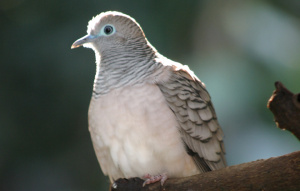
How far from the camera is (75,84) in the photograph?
415 cm

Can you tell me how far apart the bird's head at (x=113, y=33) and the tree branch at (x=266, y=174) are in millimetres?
907

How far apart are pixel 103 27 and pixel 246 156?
197 cm

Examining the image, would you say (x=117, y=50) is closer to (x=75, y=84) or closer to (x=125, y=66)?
(x=125, y=66)

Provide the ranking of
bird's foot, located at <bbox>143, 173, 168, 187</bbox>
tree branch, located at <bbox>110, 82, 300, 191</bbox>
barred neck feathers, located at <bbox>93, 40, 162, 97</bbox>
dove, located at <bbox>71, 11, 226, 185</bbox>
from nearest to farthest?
tree branch, located at <bbox>110, 82, 300, 191</bbox>, bird's foot, located at <bbox>143, 173, 168, 187</bbox>, dove, located at <bbox>71, 11, 226, 185</bbox>, barred neck feathers, located at <bbox>93, 40, 162, 97</bbox>

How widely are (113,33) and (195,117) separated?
71cm

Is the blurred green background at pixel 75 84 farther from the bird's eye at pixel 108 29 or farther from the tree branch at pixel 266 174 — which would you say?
the tree branch at pixel 266 174

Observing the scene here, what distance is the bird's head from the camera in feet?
9.03

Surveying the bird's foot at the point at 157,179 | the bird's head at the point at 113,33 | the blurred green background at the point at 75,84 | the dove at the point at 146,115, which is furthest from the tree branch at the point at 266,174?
the blurred green background at the point at 75,84

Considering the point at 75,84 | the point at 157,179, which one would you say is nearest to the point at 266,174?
the point at 157,179

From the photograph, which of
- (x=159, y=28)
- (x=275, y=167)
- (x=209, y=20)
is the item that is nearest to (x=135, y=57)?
(x=275, y=167)

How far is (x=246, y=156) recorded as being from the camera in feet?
13.4

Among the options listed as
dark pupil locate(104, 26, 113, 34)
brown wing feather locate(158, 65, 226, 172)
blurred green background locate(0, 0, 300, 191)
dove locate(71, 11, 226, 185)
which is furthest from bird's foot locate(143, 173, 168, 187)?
blurred green background locate(0, 0, 300, 191)

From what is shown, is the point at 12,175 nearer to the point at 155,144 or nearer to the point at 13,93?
the point at 13,93

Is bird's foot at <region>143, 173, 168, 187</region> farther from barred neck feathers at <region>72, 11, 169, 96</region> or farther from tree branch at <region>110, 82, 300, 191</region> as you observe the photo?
barred neck feathers at <region>72, 11, 169, 96</region>
